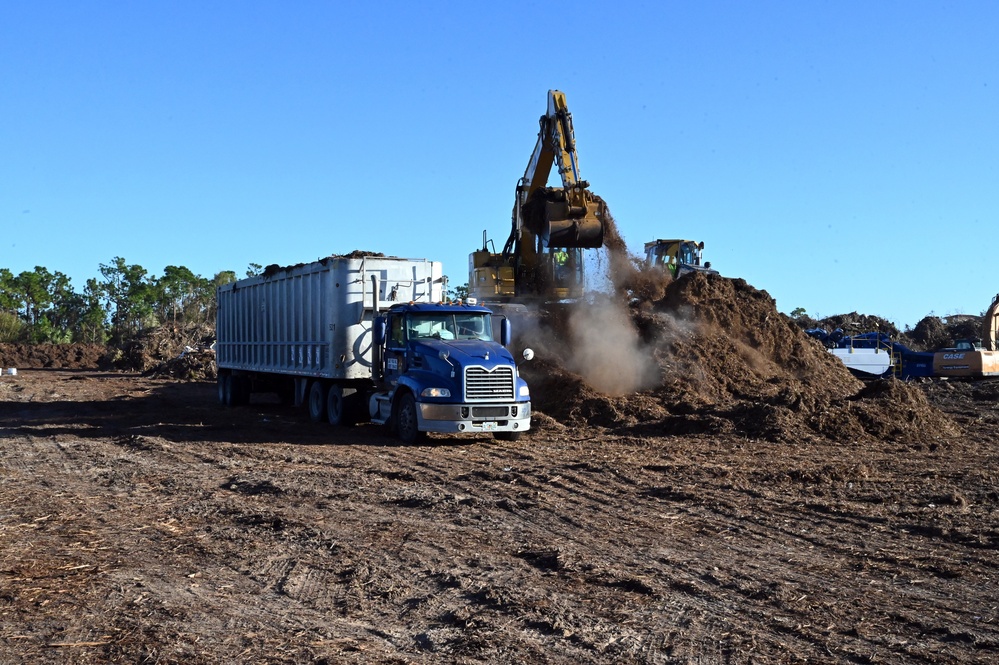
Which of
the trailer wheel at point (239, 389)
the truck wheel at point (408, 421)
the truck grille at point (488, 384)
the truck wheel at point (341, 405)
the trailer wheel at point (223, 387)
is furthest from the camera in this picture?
the trailer wheel at point (223, 387)

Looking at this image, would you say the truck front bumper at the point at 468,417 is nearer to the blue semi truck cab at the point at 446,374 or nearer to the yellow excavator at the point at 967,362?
the blue semi truck cab at the point at 446,374

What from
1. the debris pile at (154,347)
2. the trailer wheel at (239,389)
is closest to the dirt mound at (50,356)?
the debris pile at (154,347)

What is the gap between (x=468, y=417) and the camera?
17750 mm

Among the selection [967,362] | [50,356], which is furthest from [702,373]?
[50,356]

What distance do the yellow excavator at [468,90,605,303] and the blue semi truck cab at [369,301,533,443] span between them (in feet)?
24.3

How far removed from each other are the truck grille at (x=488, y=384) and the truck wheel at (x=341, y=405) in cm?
460

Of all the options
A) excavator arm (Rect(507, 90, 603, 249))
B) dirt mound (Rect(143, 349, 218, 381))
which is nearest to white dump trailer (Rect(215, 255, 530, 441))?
excavator arm (Rect(507, 90, 603, 249))

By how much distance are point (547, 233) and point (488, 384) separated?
9556 millimetres

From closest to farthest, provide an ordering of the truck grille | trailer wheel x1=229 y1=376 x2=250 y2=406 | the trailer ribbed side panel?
the truck grille < the trailer ribbed side panel < trailer wheel x1=229 y1=376 x2=250 y2=406

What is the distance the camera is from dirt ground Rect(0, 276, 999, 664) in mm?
6414

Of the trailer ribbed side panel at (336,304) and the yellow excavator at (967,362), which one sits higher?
the trailer ribbed side panel at (336,304)

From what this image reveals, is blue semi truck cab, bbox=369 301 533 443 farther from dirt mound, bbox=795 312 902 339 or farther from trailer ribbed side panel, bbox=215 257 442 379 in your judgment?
dirt mound, bbox=795 312 902 339

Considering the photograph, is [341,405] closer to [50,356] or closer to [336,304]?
[336,304]

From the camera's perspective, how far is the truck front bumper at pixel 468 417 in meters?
17.7
